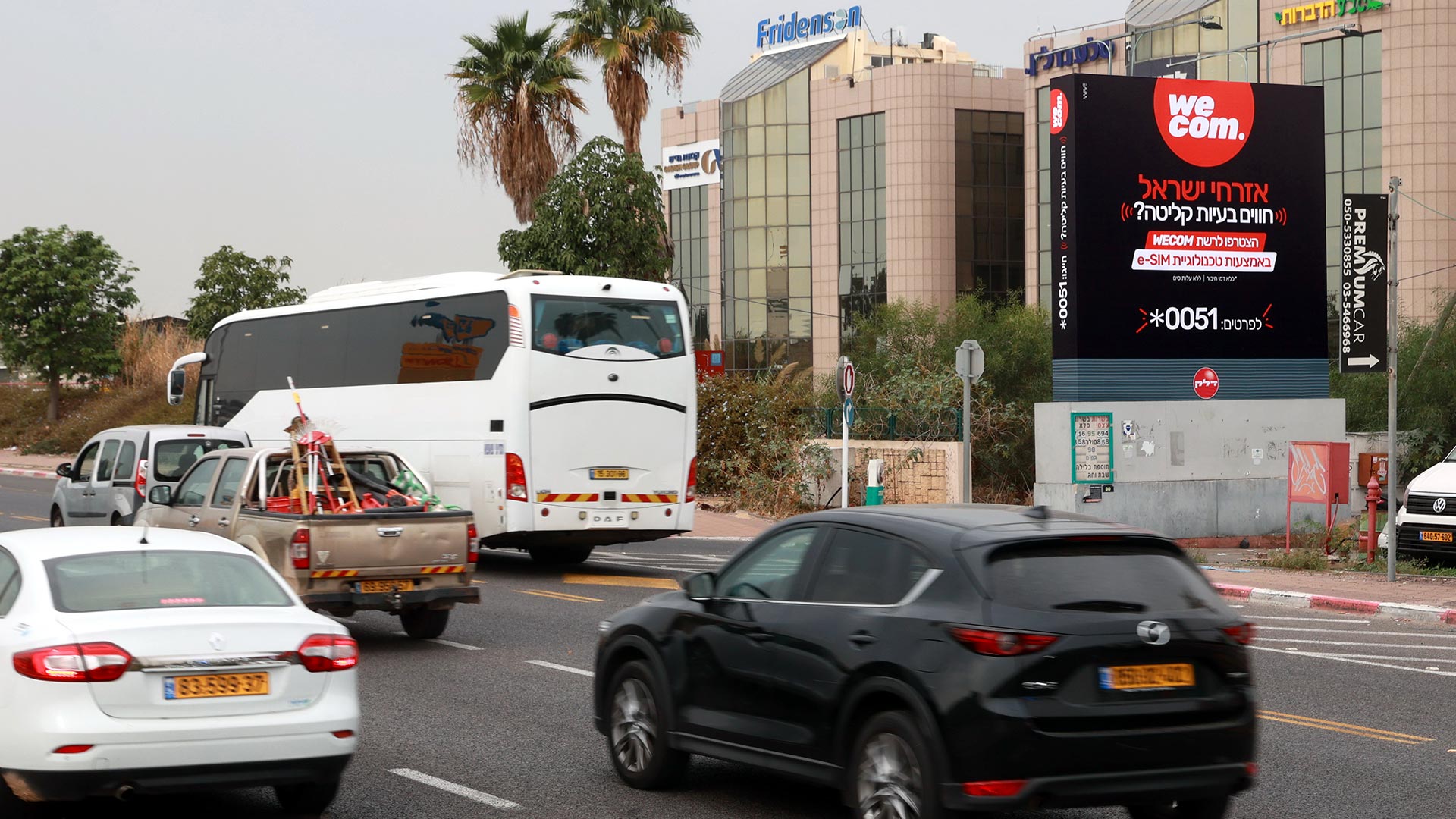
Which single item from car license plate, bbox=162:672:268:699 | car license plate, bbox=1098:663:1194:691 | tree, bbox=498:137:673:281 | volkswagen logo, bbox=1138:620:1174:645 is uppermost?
tree, bbox=498:137:673:281

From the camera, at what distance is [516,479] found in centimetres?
1955

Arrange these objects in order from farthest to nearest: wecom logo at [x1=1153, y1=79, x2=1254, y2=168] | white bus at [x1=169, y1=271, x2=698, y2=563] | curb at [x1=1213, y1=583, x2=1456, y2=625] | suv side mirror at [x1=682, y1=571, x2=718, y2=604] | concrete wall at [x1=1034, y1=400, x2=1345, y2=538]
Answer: wecom logo at [x1=1153, y1=79, x2=1254, y2=168] → concrete wall at [x1=1034, y1=400, x2=1345, y2=538] → white bus at [x1=169, y1=271, x2=698, y2=563] → curb at [x1=1213, y1=583, x2=1456, y2=625] → suv side mirror at [x1=682, y1=571, x2=718, y2=604]

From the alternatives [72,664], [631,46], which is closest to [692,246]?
[631,46]

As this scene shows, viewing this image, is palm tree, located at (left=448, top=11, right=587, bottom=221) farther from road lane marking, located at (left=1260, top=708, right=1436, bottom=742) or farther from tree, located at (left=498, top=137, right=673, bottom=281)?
road lane marking, located at (left=1260, top=708, right=1436, bottom=742)

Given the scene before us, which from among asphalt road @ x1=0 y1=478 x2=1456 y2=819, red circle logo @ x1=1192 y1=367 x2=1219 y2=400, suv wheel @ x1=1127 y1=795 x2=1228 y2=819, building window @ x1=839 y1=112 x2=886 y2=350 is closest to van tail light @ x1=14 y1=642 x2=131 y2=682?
asphalt road @ x1=0 y1=478 x2=1456 y2=819

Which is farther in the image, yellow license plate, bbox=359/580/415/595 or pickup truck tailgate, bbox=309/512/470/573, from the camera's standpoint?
yellow license plate, bbox=359/580/415/595

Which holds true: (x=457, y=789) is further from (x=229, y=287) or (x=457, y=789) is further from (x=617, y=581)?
(x=229, y=287)

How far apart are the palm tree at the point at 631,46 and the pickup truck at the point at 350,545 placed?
26.3 meters

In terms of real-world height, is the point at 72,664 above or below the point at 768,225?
below

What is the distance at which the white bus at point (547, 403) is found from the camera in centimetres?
1967

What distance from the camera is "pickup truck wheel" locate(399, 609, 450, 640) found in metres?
14.1

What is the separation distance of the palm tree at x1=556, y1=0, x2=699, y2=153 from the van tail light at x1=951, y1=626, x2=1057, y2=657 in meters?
34.1

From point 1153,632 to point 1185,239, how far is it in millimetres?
19865

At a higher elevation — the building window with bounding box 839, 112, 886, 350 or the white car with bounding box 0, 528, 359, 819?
the building window with bounding box 839, 112, 886, 350
